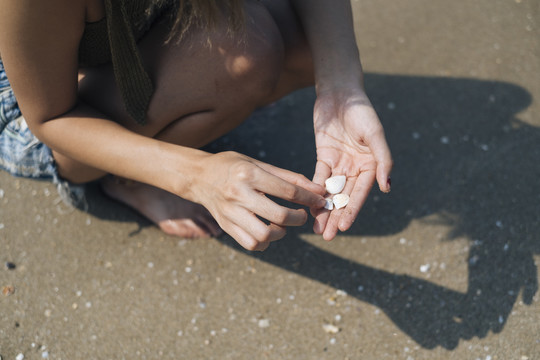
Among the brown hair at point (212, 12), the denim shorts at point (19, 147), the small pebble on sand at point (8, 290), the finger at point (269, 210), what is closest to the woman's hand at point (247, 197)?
the finger at point (269, 210)

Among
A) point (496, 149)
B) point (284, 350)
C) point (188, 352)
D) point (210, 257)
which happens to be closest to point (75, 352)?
point (188, 352)

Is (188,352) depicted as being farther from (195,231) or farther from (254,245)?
(254,245)

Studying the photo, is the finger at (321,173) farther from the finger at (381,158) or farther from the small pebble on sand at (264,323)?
the small pebble on sand at (264,323)

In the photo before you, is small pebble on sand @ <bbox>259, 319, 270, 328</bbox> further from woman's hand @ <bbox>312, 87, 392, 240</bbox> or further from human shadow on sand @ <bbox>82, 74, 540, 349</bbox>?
woman's hand @ <bbox>312, 87, 392, 240</bbox>

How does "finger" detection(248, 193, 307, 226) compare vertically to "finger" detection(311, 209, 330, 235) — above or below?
above

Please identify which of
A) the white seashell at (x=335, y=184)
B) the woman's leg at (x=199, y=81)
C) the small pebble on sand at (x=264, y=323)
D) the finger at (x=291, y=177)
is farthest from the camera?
the small pebble on sand at (x=264, y=323)

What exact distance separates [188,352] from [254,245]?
60 centimetres

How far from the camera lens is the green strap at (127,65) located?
1.35 meters

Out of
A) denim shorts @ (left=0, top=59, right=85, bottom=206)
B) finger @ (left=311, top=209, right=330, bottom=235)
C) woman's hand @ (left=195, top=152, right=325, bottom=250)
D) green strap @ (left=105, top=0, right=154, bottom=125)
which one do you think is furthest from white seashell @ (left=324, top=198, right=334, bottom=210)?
denim shorts @ (left=0, top=59, right=85, bottom=206)

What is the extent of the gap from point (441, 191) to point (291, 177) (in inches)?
36.6

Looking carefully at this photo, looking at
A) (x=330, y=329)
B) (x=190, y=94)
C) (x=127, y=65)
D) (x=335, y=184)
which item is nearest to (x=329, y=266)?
(x=330, y=329)

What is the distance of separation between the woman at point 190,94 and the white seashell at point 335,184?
21 millimetres

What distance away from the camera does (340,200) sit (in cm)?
142

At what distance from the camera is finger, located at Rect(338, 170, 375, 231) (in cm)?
134
